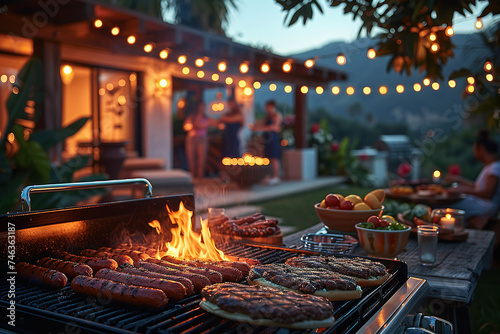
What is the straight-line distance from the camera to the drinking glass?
112 inches

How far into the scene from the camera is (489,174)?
20.4ft

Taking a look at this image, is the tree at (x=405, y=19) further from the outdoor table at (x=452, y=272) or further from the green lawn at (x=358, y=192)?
the green lawn at (x=358, y=192)

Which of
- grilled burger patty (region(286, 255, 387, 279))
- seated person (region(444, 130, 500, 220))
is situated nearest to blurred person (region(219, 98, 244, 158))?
seated person (region(444, 130, 500, 220))

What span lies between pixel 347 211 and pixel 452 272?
2.77 feet

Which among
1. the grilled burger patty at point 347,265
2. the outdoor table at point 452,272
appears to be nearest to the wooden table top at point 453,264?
the outdoor table at point 452,272

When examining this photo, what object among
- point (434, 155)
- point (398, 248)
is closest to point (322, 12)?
point (398, 248)

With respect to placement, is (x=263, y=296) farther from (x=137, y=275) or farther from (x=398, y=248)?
(x=398, y=248)

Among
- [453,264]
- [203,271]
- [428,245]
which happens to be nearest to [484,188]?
[453,264]

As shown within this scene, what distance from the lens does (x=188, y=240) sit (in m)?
2.91

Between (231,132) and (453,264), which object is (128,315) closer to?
(453,264)

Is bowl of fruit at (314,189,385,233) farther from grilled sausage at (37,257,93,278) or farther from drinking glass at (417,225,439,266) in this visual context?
grilled sausage at (37,257,93,278)

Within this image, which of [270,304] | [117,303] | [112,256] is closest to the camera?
[270,304]

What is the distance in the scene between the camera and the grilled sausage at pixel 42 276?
2.07 m

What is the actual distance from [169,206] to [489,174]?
4874mm
